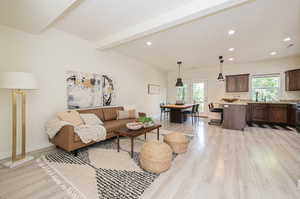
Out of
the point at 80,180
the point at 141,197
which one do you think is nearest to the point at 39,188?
the point at 80,180

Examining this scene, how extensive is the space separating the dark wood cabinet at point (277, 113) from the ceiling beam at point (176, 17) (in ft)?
16.1

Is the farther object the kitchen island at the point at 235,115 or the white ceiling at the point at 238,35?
the kitchen island at the point at 235,115

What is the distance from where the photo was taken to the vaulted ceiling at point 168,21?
2102 millimetres

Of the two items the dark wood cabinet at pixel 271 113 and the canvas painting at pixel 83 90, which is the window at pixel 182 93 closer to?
the dark wood cabinet at pixel 271 113

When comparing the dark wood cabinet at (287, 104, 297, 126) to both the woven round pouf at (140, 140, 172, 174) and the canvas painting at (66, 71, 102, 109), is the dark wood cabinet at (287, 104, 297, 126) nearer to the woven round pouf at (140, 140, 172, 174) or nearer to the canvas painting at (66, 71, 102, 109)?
the woven round pouf at (140, 140, 172, 174)

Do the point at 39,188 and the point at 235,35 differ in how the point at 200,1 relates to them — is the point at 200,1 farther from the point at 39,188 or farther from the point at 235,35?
the point at 39,188

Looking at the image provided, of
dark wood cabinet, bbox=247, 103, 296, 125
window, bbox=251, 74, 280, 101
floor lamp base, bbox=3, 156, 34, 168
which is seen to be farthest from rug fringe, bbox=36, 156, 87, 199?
window, bbox=251, 74, 280, 101

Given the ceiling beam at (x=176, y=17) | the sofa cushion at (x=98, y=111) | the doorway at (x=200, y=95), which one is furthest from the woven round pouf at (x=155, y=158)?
the doorway at (x=200, y=95)

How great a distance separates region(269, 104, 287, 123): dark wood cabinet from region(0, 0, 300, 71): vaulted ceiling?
2.11 metres

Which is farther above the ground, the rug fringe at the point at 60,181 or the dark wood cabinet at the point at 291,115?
the dark wood cabinet at the point at 291,115

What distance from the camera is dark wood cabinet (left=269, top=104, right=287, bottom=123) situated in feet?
16.1

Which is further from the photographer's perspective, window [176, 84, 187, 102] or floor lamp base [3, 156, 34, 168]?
window [176, 84, 187, 102]

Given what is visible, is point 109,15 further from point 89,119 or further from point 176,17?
point 89,119

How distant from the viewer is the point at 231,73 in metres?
6.39
